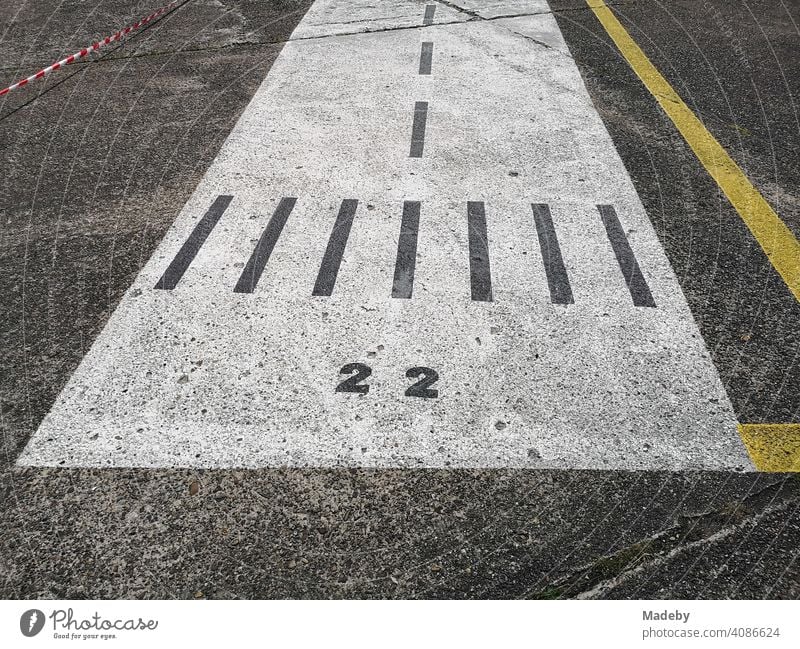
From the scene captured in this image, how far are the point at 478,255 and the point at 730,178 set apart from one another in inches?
86.0

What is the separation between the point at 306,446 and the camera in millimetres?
3002

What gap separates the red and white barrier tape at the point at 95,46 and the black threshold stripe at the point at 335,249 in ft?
12.5

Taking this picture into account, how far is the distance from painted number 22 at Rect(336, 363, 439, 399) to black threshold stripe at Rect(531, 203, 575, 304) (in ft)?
3.13

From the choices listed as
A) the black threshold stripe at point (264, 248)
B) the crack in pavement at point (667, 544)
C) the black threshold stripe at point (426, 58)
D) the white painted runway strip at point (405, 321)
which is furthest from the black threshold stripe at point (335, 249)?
the black threshold stripe at point (426, 58)

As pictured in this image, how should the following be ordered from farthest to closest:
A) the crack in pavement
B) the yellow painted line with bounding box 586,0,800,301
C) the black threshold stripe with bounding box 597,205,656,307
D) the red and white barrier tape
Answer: the red and white barrier tape
the yellow painted line with bounding box 586,0,800,301
the black threshold stripe with bounding box 597,205,656,307
the crack in pavement

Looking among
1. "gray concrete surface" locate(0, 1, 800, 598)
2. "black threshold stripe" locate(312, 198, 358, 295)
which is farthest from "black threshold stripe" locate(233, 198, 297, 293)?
"gray concrete surface" locate(0, 1, 800, 598)

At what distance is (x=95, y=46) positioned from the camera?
7.37 m

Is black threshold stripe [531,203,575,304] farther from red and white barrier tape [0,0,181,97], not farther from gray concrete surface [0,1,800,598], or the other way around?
red and white barrier tape [0,0,181,97]

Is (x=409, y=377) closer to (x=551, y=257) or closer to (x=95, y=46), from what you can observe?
(x=551, y=257)

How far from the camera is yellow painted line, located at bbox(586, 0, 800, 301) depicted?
4258 millimetres

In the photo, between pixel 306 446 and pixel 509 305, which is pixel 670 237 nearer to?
pixel 509 305

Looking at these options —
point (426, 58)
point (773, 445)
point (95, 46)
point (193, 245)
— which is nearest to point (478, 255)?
point (193, 245)

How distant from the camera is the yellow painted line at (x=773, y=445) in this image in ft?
9.55
